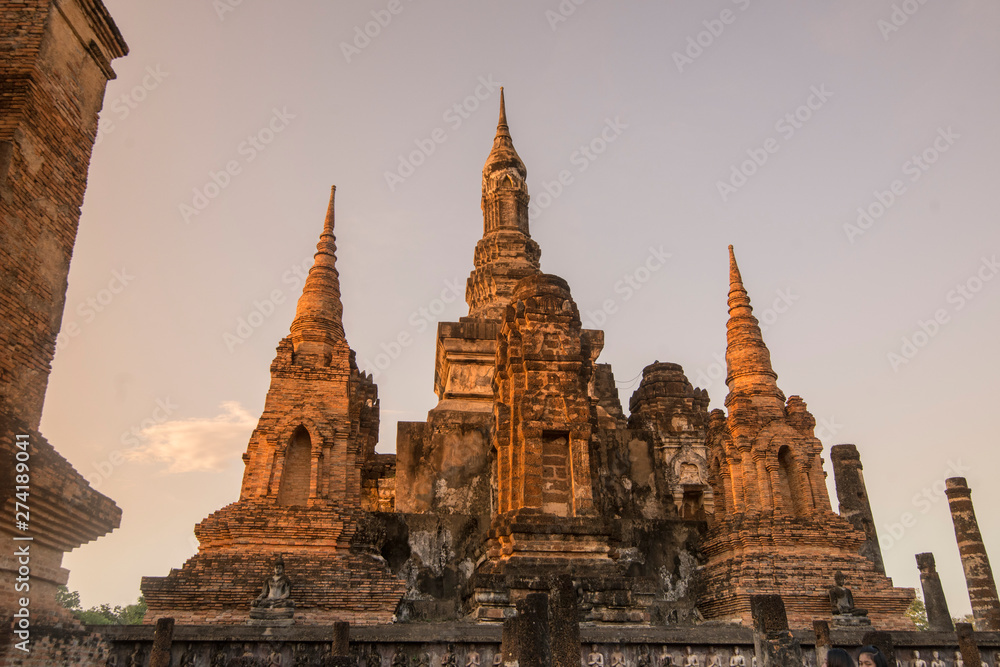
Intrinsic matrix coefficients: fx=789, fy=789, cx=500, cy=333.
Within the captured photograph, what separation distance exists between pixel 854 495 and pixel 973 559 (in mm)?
3913

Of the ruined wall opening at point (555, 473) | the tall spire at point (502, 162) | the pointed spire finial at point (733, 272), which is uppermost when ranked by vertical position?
the tall spire at point (502, 162)

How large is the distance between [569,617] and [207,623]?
7557 mm

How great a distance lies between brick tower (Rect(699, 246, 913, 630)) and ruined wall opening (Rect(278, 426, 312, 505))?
7.94 metres

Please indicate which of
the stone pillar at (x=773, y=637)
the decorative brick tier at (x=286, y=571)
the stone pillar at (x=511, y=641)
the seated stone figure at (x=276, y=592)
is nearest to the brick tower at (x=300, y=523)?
the decorative brick tier at (x=286, y=571)

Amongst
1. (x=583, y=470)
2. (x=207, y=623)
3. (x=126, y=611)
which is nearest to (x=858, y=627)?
(x=583, y=470)

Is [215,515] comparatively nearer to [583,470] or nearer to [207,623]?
[207,623]

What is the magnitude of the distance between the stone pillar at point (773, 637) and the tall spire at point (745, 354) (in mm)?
10188

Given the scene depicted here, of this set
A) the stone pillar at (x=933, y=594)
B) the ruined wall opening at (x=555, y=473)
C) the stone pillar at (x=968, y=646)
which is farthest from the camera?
the stone pillar at (x=933, y=594)

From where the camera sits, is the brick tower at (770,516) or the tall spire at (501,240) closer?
the brick tower at (770,516)

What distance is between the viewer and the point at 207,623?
1256cm

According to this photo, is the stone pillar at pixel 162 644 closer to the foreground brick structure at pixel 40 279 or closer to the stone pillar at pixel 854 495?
the foreground brick structure at pixel 40 279

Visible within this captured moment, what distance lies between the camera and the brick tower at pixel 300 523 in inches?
504

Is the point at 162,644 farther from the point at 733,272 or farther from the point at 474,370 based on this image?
the point at 733,272

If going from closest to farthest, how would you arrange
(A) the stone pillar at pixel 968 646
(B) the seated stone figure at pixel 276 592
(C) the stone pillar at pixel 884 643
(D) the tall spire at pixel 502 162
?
1. (C) the stone pillar at pixel 884 643
2. (A) the stone pillar at pixel 968 646
3. (B) the seated stone figure at pixel 276 592
4. (D) the tall spire at pixel 502 162
